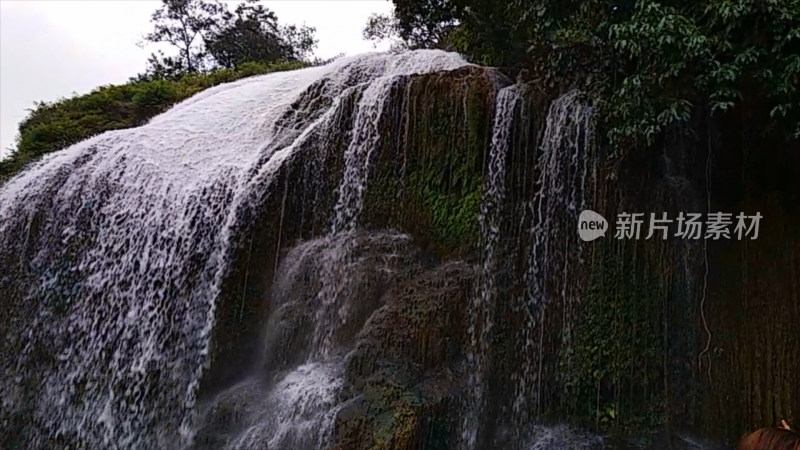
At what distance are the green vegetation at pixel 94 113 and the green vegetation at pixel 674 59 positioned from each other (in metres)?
8.64

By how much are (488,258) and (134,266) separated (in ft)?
13.5

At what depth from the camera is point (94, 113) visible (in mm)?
12875

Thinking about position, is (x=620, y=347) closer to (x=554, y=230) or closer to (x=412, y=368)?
(x=554, y=230)

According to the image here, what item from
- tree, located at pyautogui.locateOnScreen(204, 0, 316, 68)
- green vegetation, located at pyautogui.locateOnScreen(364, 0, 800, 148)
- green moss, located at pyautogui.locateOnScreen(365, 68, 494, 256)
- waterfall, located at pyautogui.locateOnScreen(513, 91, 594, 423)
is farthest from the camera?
tree, located at pyautogui.locateOnScreen(204, 0, 316, 68)

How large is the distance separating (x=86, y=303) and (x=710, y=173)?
682 centimetres

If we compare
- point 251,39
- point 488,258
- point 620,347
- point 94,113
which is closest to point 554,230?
point 488,258

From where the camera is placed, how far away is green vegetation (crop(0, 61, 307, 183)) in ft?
37.5

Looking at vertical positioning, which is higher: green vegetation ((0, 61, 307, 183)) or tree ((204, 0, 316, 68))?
tree ((204, 0, 316, 68))

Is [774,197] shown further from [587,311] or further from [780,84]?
[587,311]

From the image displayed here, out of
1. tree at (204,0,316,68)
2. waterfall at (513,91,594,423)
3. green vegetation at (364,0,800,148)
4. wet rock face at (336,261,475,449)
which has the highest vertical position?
tree at (204,0,316,68)

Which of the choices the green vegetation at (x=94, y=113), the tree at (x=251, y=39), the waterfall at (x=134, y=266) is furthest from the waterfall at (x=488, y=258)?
the tree at (x=251, y=39)

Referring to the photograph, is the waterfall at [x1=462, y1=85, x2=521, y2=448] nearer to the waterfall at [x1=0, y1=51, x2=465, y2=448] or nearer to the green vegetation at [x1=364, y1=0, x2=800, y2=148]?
the green vegetation at [x1=364, y1=0, x2=800, y2=148]

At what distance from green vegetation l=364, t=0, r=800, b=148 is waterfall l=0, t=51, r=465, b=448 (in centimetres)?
219

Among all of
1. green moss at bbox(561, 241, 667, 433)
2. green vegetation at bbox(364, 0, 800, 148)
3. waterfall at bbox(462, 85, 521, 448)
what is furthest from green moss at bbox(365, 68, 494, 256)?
green moss at bbox(561, 241, 667, 433)
